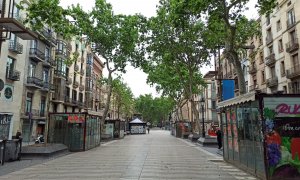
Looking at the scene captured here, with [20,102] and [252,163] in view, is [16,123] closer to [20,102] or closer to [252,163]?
[20,102]

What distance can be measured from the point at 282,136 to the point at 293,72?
2500 cm

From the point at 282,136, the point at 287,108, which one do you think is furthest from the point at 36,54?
the point at 282,136

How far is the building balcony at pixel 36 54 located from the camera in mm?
32081

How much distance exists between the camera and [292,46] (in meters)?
30.6

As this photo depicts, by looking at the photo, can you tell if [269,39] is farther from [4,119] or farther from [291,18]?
[4,119]

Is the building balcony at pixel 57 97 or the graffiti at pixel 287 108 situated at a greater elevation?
the building balcony at pixel 57 97

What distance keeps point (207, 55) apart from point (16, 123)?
2085 centimetres

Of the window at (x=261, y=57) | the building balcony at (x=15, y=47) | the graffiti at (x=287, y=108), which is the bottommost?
the graffiti at (x=287, y=108)

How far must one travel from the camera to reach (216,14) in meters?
14.0

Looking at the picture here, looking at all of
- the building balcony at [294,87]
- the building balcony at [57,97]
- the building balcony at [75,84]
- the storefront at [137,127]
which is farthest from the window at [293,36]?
the storefront at [137,127]

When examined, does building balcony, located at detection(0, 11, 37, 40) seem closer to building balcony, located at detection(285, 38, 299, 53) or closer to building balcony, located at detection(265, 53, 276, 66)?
building balcony, located at detection(285, 38, 299, 53)

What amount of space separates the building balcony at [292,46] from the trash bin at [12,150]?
27623mm

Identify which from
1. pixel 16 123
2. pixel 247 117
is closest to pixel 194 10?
pixel 247 117

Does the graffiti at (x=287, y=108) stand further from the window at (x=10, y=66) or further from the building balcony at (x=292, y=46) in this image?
the window at (x=10, y=66)
